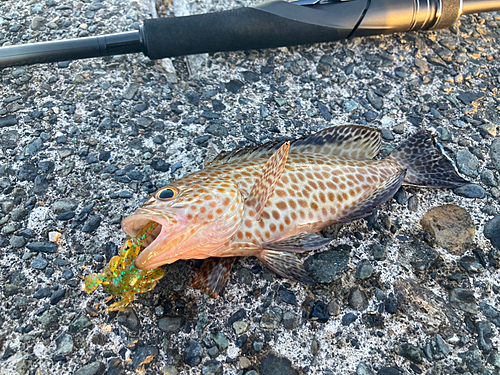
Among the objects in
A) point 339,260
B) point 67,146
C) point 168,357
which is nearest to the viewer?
point 168,357

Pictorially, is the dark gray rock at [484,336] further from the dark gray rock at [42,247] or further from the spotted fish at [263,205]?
the dark gray rock at [42,247]

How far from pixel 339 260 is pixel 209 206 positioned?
1.02 metres

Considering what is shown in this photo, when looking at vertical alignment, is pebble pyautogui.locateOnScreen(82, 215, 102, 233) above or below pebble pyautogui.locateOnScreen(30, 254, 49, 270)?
above

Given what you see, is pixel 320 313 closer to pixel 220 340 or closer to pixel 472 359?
pixel 220 340

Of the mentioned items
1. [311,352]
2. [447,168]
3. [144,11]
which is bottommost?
[311,352]

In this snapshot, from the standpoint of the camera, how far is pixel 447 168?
10.3 ft

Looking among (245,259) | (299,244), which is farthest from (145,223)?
(299,244)

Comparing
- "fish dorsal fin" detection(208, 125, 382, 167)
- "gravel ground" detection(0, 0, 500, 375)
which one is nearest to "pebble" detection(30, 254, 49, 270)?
"gravel ground" detection(0, 0, 500, 375)

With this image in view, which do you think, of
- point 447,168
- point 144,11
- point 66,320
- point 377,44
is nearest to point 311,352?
point 66,320

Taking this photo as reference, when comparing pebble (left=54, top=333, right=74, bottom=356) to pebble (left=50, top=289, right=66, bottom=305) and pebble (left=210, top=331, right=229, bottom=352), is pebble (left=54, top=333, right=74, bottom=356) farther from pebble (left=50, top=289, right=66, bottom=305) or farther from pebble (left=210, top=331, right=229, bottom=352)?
pebble (left=210, top=331, right=229, bottom=352)

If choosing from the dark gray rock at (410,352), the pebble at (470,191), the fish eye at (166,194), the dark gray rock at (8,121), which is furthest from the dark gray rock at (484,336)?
the dark gray rock at (8,121)

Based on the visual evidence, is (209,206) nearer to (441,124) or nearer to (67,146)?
(67,146)

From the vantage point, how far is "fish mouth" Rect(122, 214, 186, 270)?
217 centimetres

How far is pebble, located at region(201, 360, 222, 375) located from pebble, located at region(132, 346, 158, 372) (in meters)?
0.31
